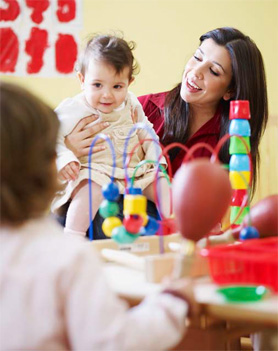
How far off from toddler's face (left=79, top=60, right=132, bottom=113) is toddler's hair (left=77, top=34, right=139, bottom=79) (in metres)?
0.01

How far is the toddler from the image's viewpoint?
176 centimetres

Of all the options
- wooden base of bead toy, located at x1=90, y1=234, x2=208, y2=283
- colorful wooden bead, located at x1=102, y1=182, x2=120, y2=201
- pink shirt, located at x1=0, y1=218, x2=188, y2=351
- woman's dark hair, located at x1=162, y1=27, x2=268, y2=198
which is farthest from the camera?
woman's dark hair, located at x1=162, y1=27, x2=268, y2=198

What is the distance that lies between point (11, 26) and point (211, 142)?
146 cm

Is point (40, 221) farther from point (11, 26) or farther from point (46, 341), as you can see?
point (11, 26)

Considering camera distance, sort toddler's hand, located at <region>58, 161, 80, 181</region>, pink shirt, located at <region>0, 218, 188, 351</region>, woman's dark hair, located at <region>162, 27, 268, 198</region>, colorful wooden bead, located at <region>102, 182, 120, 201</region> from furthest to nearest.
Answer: woman's dark hair, located at <region>162, 27, 268, 198</region>
toddler's hand, located at <region>58, 161, 80, 181</region>
colorful wooden bead, located at <region>102, 182, 120, 201</region>
pink shirt, located at <region>0, 218, 188, 351</region>

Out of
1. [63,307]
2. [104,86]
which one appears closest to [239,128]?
[104,86]

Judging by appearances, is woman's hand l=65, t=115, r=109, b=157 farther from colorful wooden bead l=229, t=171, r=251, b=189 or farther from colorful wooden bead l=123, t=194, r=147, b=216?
colorful wooden bead l=123, t=194, r=147, b=216

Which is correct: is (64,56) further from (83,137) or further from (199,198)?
(199,198)

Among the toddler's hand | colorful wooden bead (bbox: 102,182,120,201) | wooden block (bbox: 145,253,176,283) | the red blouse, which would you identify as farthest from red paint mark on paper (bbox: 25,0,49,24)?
wooden block (bbox: 145,253,176,283)

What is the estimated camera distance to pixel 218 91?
2023 millimetres

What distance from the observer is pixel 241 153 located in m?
1.49

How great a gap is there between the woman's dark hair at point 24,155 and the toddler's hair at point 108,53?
0.97 metres

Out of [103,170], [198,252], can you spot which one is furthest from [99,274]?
[103,170]

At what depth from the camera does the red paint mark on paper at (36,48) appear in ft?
10.1
